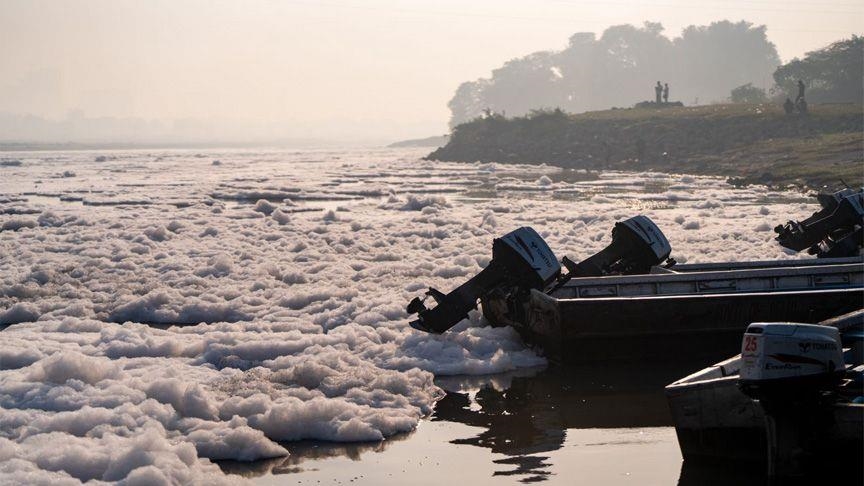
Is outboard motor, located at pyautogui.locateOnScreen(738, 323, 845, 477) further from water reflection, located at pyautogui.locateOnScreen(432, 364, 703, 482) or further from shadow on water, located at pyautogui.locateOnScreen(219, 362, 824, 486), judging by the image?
water reflection, located at pyautogui.locateOnScreen(432, 364, 703, 482)

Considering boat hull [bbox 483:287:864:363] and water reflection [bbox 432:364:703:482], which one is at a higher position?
boat hull [bbox 483:287:864:363]

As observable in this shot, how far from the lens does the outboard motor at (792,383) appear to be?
870 cm

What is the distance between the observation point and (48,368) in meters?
11.9

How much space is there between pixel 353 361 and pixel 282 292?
576 cm

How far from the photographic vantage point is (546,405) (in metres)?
12.1

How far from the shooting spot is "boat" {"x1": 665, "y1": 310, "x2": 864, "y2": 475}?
8.80 meters

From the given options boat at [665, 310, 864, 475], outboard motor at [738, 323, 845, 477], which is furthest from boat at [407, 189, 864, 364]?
outboard motor at [738, 323, 845, 477]

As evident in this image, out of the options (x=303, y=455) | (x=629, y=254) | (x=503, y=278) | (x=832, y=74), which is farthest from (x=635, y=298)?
(x=832, y=74)

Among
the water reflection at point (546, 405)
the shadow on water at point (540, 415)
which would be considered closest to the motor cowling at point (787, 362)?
the shadow on water at point (540, 415)

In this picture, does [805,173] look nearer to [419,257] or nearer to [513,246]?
[419,257]

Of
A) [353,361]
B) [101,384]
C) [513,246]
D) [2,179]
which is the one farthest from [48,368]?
[2,179]

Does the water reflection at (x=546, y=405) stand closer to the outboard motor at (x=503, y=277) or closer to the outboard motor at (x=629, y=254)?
the outboard motor at (x=503, y=277)

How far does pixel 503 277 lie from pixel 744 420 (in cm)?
595

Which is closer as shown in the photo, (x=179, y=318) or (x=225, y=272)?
(x=179, y=318)
